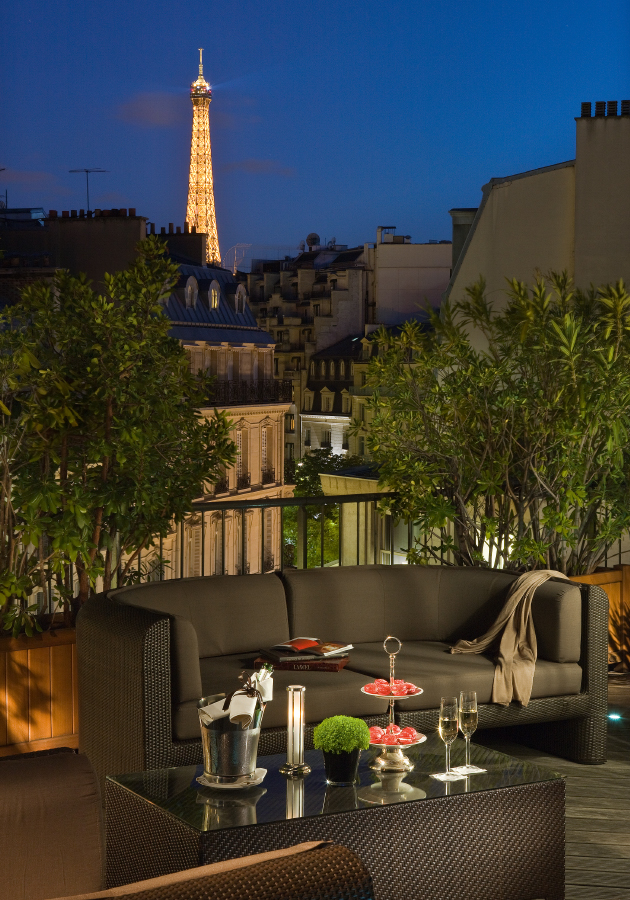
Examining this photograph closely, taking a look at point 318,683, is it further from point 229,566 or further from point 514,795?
point 229,566

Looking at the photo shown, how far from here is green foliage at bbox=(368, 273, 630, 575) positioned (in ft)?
18.8

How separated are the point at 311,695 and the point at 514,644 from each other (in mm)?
956

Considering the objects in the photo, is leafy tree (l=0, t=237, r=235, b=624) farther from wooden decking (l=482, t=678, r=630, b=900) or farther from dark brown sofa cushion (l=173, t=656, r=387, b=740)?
wooden decking (l=482, t=678, r=630, b=900)

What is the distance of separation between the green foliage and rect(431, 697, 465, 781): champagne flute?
2734mm

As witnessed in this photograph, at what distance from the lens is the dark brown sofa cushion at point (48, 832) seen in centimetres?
214

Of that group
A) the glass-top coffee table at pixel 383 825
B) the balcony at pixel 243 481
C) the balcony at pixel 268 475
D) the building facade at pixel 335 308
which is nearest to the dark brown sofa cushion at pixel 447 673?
the glass-top coffee table at pixel 383 825

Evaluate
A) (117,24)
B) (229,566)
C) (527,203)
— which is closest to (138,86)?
(117,24)

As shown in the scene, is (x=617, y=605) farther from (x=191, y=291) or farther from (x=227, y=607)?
(x=191, y=291)

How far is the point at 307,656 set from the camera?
4.40 m

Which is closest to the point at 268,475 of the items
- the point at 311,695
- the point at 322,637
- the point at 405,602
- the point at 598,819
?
the point at 405,602

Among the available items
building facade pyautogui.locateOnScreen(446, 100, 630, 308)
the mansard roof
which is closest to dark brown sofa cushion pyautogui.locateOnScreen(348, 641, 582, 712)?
building facade pyautogui.locateOnScreen(446, 100, 630, 308)

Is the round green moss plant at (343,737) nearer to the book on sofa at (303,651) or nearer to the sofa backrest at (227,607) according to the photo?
the book on sofa at (303,651)

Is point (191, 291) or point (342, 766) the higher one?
point (191, 291)

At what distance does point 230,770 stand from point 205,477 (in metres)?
2.37
